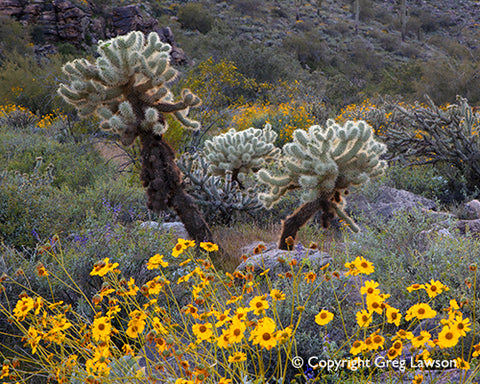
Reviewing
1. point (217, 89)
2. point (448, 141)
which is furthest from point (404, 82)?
point (448, 141)

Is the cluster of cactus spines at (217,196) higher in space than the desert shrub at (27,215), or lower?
lower

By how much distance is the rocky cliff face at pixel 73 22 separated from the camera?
77.8 feet

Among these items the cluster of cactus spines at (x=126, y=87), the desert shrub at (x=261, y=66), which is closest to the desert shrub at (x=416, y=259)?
the cluster of cactus spines at (x=126, y=87)

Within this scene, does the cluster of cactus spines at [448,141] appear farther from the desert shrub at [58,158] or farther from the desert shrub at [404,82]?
the desert shrub at [404,82]

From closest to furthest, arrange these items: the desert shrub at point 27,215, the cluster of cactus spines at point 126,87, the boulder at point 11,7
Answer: the cluster of cactus spines at point 126,87
the desert shrub at point 27,215
the boulder at point 11,7

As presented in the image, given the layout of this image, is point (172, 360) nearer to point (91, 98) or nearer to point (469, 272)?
point (469, 272)

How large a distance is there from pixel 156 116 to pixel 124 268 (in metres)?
1.38

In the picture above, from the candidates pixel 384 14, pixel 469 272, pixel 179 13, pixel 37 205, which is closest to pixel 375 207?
pixel 469 272

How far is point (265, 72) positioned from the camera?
20.7 metres

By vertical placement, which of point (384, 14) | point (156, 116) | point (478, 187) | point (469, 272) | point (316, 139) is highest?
point (156, 116)

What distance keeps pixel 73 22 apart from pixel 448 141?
960 inches

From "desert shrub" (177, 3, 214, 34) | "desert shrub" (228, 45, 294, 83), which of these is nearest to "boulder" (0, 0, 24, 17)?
"desert shrub" (177, 3, 214, 34)

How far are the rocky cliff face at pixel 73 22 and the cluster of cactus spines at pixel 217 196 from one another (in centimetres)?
2096

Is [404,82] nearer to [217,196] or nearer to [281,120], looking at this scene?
[281,120]
